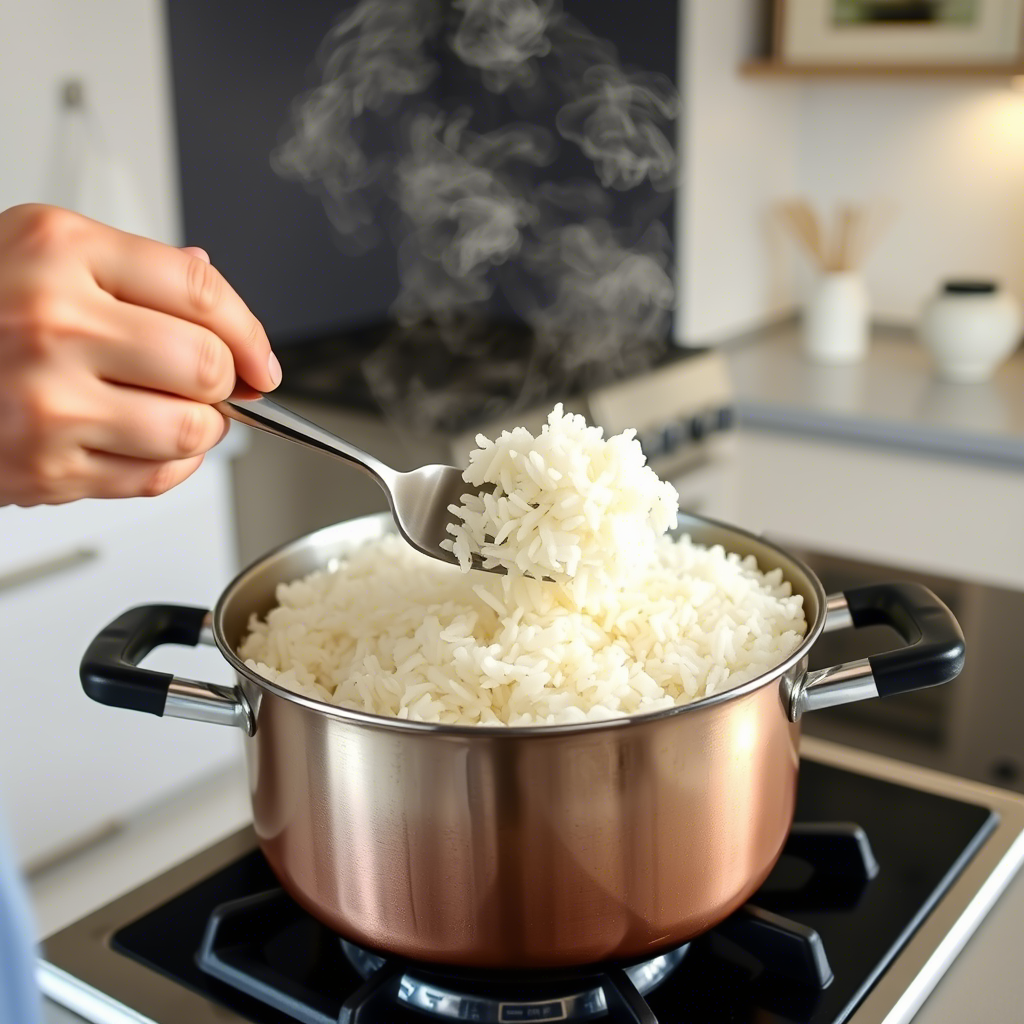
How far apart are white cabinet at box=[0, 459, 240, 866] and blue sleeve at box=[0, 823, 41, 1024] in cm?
141

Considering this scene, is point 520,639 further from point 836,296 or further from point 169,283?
point 836,296

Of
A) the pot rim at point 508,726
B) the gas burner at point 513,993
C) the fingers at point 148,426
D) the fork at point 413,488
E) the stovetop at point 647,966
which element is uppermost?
the fingers at point 148,426

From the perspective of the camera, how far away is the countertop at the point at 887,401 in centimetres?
236

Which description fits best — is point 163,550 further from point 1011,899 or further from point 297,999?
Answer: point 1011,899

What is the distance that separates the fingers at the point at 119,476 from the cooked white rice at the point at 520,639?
0.12m

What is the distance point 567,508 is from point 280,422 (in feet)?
0.63

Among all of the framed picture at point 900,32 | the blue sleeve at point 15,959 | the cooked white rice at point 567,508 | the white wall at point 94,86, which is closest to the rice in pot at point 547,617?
the cooked white rice at point 567,508

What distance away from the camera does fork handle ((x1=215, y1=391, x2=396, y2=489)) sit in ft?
2.41

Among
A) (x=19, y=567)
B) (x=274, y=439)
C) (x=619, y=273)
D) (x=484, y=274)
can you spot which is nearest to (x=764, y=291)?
(x=619, y=273)

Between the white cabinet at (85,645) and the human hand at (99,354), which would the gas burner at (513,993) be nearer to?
the human hand at (99,354)

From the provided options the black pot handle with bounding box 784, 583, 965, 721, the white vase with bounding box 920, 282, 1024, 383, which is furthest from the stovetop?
the white vase with bounding box 920, 282, 1024, 383

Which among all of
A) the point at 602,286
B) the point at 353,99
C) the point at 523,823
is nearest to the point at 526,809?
the point at 523,823

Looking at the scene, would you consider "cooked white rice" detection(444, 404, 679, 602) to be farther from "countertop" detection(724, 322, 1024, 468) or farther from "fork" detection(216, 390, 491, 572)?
"countertop" detection(724, 322, 1024, 468)

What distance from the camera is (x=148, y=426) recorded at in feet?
2.01
